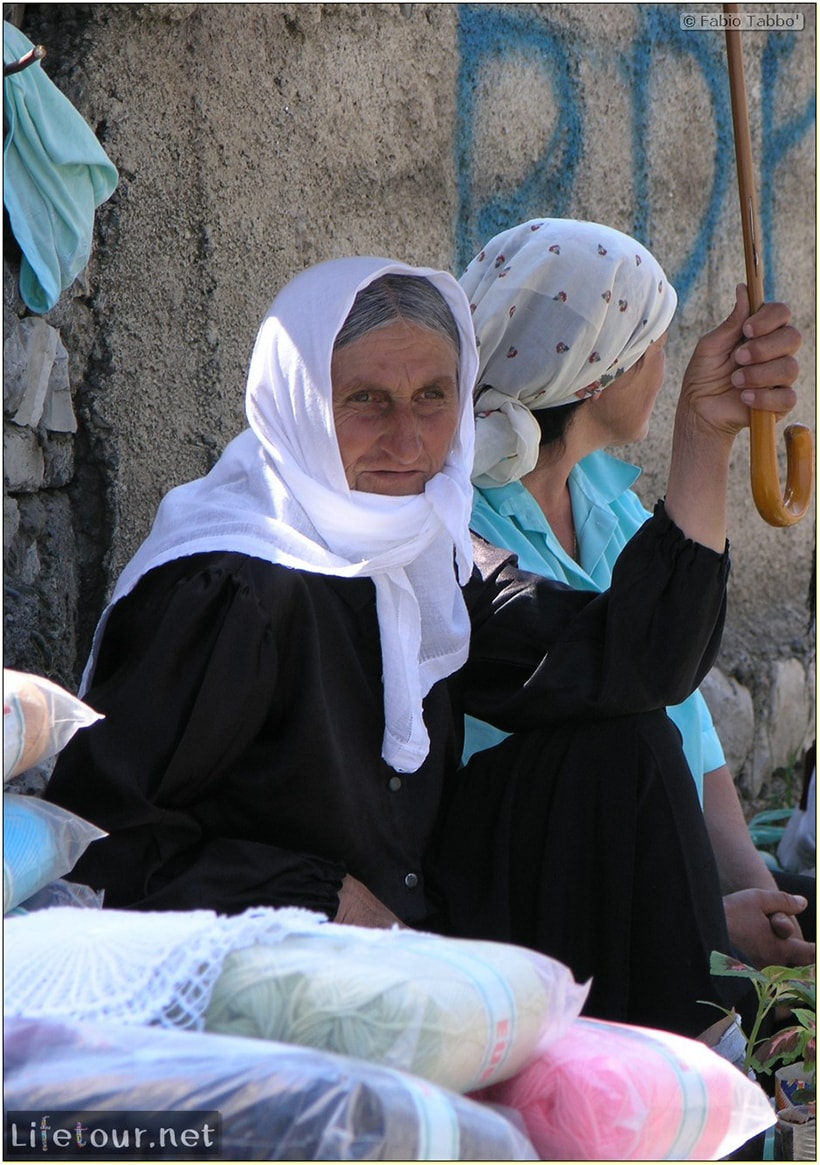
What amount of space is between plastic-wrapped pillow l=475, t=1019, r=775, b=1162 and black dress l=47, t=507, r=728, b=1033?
0.56m

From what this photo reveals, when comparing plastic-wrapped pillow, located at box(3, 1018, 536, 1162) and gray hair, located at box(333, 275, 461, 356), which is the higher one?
gray hair, located at box(333, 275, 461, 356)

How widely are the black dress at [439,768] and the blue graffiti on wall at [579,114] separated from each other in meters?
1.27

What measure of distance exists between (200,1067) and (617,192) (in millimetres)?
2843

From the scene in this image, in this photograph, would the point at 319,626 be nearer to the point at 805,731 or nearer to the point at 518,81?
the point at 518,81

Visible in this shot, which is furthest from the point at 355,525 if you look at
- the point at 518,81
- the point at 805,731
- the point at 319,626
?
the point at 805,731

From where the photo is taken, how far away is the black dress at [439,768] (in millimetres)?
1823

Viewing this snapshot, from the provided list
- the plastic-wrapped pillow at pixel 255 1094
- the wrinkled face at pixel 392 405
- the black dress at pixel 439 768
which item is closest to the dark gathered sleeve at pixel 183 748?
the black dress at pixel 439 768

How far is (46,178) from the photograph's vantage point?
2.14 metres

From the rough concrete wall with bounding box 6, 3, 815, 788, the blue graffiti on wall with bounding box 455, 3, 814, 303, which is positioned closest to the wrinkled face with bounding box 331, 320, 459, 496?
the rough concrete wall with bounding box 6, 3, 815, 788

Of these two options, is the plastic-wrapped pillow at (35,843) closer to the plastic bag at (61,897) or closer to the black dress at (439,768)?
the plastic bag at (61,897)

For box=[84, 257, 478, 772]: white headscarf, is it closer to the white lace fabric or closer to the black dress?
the black dress

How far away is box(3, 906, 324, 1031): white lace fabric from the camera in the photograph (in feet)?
3.93

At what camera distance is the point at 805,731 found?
427cm

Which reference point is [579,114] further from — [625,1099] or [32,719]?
[625,1099]
